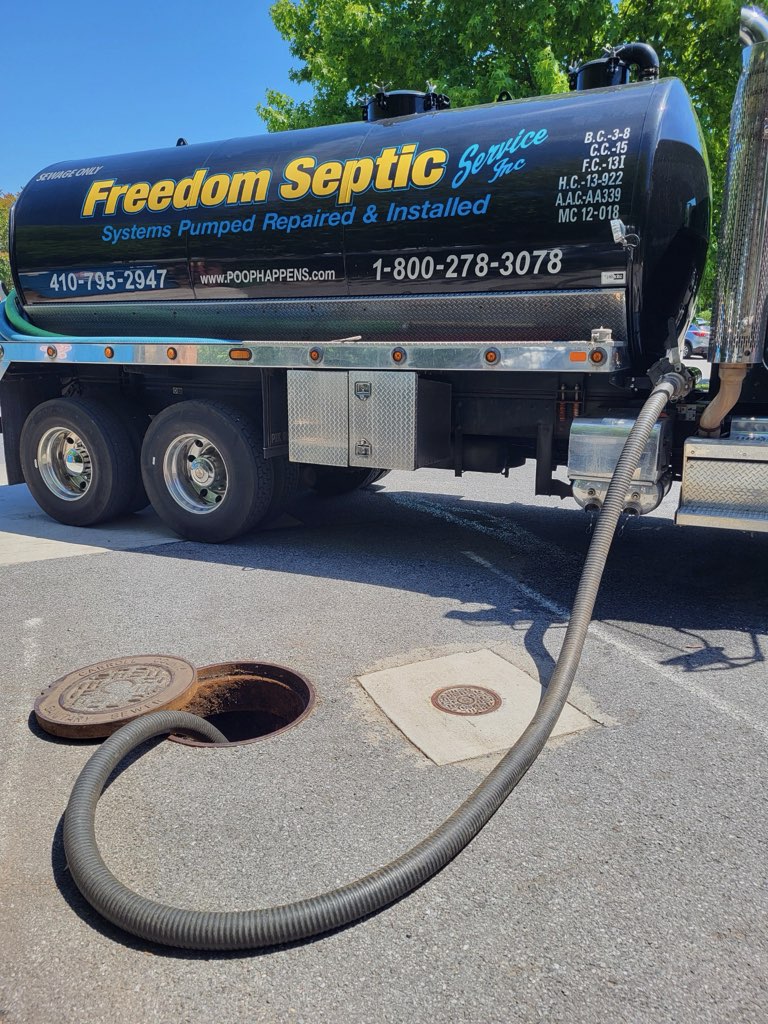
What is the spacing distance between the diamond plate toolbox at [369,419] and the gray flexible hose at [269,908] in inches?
112

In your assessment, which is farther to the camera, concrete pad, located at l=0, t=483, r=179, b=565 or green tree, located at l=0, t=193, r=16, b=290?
green tree, located at l=0, t=193, r=16, b=290

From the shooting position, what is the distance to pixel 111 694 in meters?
4.11

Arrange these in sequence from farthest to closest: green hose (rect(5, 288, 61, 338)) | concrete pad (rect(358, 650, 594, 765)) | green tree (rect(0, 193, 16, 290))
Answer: green tree (rect(0, 193, 16, 290))
green hose (rect(5, 288, 61, 338))
concrete pad (rect(358, 650, 594, 765))

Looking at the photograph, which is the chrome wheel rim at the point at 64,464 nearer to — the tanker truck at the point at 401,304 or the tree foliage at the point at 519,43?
the tanker truck at the point at 401,304

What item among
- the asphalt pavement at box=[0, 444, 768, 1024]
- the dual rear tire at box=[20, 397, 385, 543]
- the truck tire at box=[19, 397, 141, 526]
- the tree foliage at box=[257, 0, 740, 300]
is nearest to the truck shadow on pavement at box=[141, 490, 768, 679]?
the asphalt pavement at box=[0, 444, 768, 1024]

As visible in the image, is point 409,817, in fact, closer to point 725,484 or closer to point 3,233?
point 725,484

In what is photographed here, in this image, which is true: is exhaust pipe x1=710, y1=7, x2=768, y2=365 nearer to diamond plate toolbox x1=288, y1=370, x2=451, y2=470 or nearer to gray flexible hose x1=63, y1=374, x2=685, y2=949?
diamond plate toolbox x1=288, y1=370, x2=451, y2=470

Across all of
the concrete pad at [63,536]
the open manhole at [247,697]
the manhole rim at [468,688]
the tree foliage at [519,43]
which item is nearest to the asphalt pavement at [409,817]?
the open manhole at [247,697]

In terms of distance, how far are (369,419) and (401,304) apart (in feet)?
2.94

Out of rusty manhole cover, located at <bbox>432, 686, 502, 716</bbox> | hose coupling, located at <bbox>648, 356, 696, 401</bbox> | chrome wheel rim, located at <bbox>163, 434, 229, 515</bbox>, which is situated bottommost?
rusty manhole cover, located at <bbox>432, 686, 502, 716</bbox>

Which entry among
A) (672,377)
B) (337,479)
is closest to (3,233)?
(337,479)

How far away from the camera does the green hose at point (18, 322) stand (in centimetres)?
784

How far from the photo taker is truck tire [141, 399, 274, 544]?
22.6ft

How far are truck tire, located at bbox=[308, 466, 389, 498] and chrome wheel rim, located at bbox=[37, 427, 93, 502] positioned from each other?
7.37 ft
